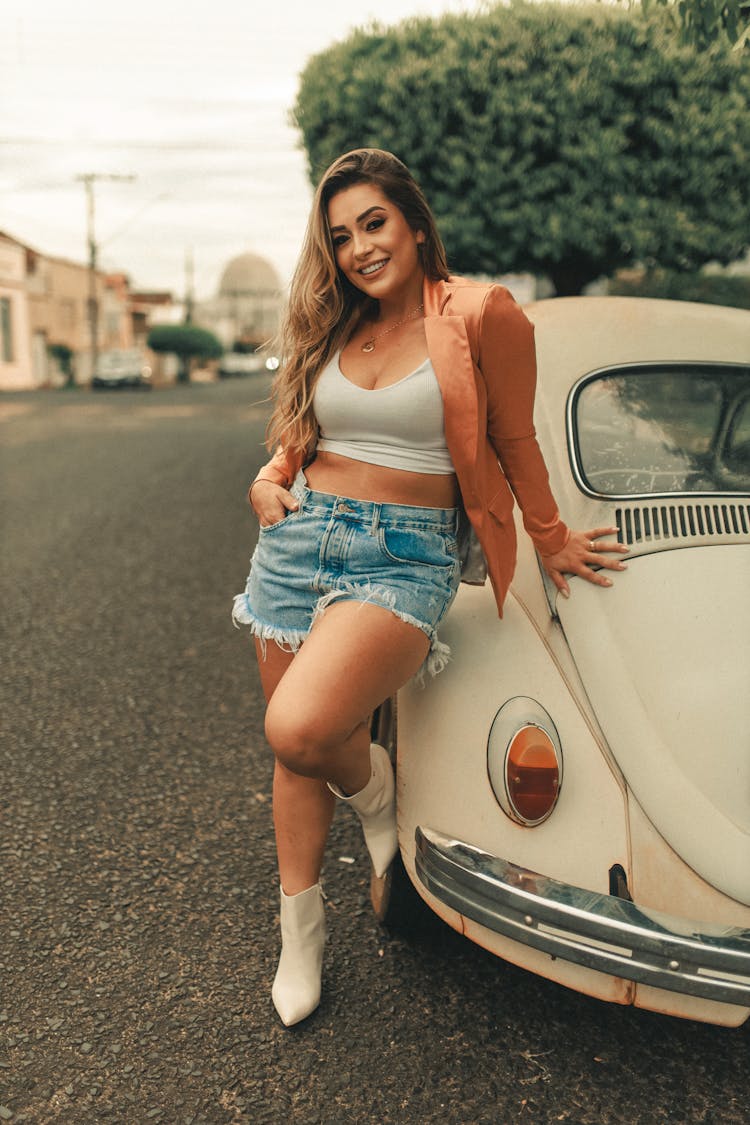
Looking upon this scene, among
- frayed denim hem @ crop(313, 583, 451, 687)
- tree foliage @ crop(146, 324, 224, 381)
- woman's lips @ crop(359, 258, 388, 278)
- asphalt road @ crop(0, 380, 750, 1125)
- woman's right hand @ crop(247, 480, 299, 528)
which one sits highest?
woman's lips @ crop(359, 258, 388, 278)

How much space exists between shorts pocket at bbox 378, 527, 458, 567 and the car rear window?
2.50 ft

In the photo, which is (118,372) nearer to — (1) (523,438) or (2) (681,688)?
(1) (523,438)

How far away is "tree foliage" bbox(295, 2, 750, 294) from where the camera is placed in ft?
22.2

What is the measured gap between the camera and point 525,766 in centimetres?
214

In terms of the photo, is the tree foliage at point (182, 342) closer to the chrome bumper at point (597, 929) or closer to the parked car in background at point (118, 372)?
the parked car in background at point (118, 372)

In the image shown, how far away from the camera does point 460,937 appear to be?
2688 mm

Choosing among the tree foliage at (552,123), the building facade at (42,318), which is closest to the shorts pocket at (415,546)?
the tree foliage at (552,123)

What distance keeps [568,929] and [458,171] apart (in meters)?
6.14

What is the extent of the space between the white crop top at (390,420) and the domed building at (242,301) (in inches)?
3620

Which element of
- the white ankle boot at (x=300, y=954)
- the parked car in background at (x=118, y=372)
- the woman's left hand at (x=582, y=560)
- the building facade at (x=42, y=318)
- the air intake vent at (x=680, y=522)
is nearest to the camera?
the white ankle boot at (x=300, y=954)

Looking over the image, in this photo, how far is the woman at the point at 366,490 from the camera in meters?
2.19

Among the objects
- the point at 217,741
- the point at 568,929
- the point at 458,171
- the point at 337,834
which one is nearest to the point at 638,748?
the point at 568,929

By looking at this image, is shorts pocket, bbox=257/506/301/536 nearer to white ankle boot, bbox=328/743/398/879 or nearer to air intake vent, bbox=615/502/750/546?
white ankle boot, bbox=328/743/398/879

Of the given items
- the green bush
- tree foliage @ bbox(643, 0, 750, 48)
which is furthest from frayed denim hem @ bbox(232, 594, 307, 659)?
the green bush
